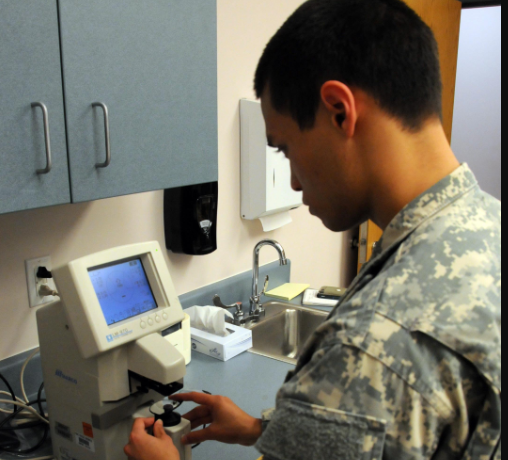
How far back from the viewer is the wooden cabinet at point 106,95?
2.76ft

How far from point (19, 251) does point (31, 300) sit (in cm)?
13

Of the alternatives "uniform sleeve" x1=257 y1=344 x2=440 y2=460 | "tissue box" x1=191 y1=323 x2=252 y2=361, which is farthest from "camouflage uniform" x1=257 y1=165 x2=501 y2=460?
"tissue box" x1=191 y1=323 x2=252 y2=361

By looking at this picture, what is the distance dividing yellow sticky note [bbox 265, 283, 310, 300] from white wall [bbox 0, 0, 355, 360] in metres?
0.14

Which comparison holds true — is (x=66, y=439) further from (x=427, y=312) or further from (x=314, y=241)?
(x=314, y=241)

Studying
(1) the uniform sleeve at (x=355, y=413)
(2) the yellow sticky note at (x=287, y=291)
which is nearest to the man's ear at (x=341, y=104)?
(1) the uniform sleeve at (x=355, y=413)

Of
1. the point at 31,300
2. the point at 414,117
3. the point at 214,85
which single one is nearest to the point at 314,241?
the point at 214,85

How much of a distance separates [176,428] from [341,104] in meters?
0.63

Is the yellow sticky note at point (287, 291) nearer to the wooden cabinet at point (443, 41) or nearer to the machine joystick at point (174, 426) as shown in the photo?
the wooden cabinet at point (443, 41)

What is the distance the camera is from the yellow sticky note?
6.52 ft

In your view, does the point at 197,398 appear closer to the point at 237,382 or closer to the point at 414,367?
the point at 237,382

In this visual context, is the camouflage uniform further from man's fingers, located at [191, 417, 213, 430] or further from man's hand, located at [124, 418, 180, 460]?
man's fingers, located at [191, 417, 213, 430]

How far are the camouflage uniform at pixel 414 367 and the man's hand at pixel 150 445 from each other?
32 centimetres

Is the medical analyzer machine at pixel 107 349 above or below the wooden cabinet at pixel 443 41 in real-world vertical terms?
below

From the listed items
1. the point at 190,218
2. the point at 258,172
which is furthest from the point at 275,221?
the point at 190,218
